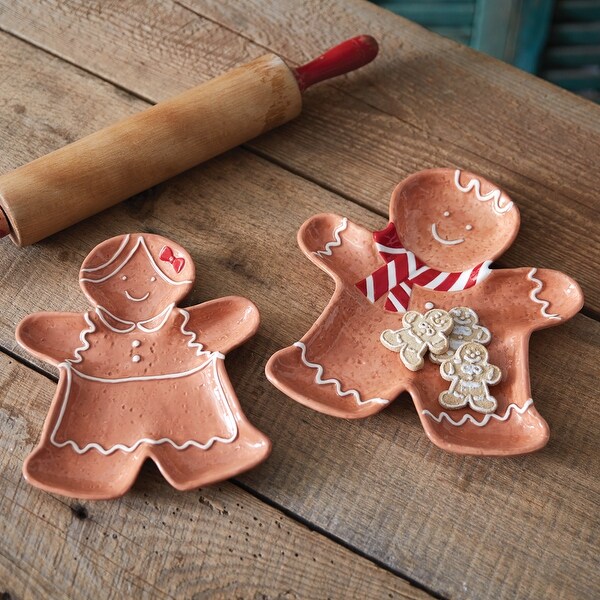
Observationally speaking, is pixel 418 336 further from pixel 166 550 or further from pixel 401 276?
pixel 166 550

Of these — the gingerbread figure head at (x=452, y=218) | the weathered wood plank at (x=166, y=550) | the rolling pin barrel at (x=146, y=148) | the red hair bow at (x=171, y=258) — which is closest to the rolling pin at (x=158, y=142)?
the rolling pin barrel at (x=146, y=148)

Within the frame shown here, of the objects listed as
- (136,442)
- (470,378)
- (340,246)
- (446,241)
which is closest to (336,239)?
(340,246)

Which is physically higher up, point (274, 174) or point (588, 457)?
point (274, 174)

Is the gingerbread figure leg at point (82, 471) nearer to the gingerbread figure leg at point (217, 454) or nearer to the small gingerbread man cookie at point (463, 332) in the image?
the gingerbread figure leg at point (217, 454)

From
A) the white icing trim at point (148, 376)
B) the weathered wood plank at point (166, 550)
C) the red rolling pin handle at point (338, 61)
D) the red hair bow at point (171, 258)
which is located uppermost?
the red rolling pin handle at point (338, 61)

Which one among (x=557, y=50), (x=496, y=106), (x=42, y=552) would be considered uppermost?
(x=496, y=106)

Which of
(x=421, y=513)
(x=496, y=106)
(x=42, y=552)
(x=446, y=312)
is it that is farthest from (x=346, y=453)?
(x=496, y=106)

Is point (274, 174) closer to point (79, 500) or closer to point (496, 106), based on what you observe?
point (496, 106)
